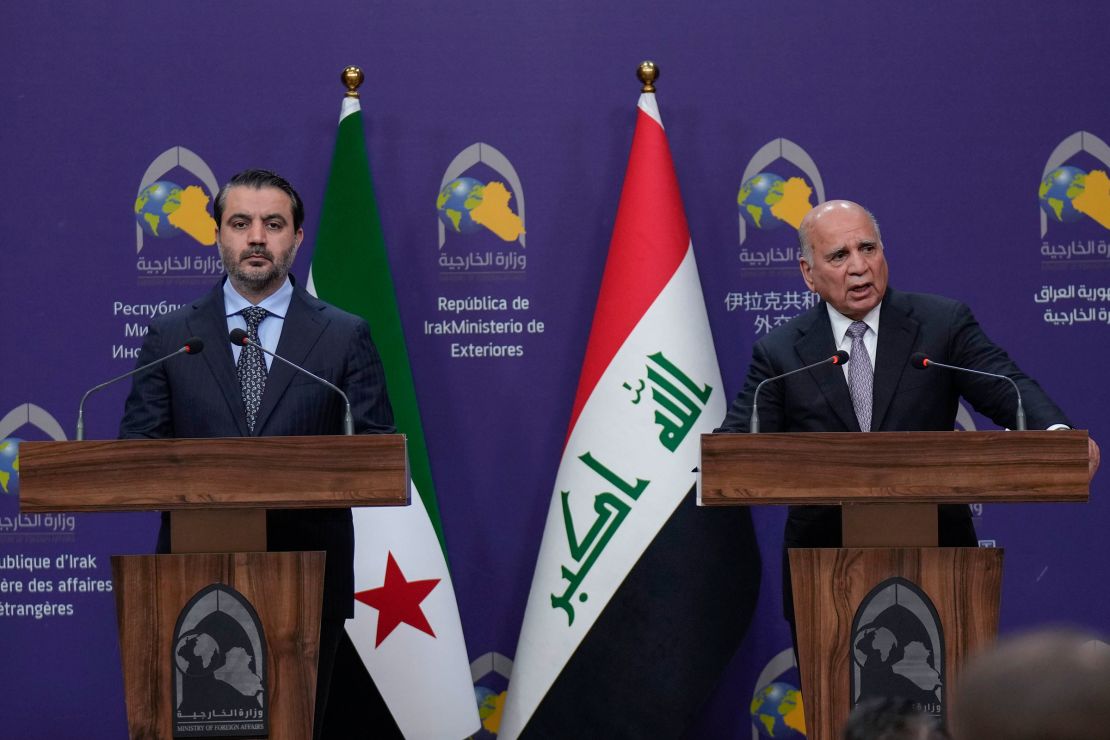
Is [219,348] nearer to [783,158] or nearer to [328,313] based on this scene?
[328,313]

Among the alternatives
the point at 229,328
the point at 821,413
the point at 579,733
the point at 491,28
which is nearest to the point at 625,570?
the point at 579,733

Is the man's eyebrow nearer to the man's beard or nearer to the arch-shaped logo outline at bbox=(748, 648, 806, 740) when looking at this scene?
the man's beard

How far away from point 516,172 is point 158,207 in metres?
1.41

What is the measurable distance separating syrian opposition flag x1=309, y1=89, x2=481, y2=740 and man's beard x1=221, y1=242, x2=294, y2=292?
106 cm

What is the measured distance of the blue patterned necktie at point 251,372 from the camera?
374 centimetres

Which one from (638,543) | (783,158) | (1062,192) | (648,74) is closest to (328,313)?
(638,543)

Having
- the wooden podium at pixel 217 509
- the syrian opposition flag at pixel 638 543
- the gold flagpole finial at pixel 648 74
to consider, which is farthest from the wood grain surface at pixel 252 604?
the gold flagpole finial at pixel 648 74

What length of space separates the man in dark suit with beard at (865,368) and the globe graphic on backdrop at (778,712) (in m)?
1.51

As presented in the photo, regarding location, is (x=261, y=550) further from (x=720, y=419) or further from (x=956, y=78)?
(x=956, y=78)

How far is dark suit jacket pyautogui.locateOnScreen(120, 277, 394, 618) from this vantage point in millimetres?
3701

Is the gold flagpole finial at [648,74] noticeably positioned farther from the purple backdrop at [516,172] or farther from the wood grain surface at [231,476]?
the wood grain surface at [231,476]

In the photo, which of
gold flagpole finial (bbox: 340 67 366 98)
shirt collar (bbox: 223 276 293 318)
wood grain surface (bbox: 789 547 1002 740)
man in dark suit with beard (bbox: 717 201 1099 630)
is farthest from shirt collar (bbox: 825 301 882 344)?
gold flagpole finial (bbox: 340 67 366 98)

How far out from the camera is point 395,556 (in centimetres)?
482

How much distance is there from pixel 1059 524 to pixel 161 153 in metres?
3.76
